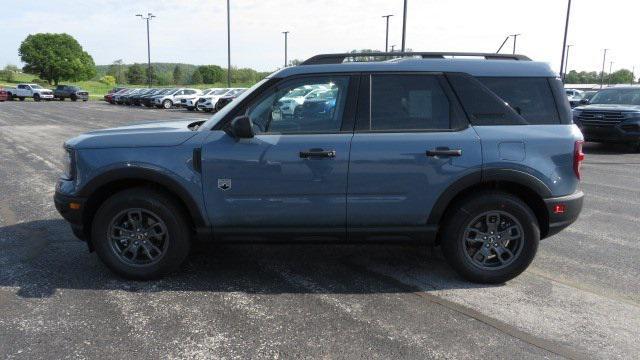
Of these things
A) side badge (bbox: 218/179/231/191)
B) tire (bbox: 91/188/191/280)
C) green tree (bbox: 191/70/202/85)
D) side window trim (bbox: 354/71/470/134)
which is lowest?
tire (bbox: 91/188/191/280)

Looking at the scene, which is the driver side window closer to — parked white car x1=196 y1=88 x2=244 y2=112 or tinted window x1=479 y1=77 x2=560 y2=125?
tinted window x1=479 y1=77 x2=560 y2=125

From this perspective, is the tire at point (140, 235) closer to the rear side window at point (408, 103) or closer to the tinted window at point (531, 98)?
the rear side window at point (408, 103)

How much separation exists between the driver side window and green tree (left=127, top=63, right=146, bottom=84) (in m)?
130

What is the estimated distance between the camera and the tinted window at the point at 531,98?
166 inches

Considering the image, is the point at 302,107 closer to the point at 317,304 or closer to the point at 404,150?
the point at 404,150

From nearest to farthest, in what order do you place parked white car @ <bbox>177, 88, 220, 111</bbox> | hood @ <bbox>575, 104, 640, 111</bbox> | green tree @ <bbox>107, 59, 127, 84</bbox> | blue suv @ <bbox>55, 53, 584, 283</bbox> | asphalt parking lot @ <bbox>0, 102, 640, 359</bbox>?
asphalt parking lot @ <bbox>0, 102, 640, 359</bbox> → blue suv @ <bbox>55, 53, 584, 283</bbox> → hood @ <bbox>575, 104, 640, 111</bbox> → parked white car @ <bbox>177, 88, 220, 111</bbox> → green tree @ <bbox>107, 59, 127, 84</bbox>

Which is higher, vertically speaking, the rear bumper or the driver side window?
the driver side window

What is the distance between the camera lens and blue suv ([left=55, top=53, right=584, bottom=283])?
13.4ft

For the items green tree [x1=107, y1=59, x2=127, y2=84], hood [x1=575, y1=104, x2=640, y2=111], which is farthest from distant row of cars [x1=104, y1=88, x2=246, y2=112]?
green tree [x1=107, y1=59, x2=127, y2=84]

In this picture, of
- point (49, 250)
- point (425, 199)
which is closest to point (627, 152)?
A: point (425, 199)

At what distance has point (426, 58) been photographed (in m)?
4.50

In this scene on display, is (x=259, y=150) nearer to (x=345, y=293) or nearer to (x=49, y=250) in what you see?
(x=345, y=293)

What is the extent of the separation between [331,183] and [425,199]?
0.78 metres

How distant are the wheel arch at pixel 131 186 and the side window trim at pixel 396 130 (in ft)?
4.88
